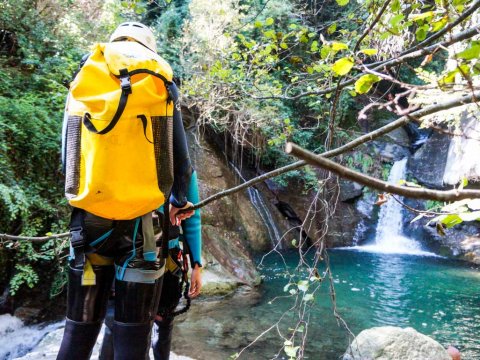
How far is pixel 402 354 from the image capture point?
154 inches

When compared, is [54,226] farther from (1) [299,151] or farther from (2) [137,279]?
(1) [299,151]

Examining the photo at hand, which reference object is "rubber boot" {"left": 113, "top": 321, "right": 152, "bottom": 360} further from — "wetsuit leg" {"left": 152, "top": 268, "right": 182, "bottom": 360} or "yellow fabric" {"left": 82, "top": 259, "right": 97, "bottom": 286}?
"wetsuit leg" {"left": 152, "top": 268, "right": 182, "bottom": 360}

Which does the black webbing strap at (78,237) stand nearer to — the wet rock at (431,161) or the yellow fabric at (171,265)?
the yellow fabric at (171,265)

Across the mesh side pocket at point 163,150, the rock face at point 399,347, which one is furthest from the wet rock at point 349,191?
the mesh side pocket at point 163,150

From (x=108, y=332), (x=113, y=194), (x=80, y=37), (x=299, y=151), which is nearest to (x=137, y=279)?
(x=113, y=194)

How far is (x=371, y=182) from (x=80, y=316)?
1411mm

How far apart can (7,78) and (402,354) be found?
6.08 metres

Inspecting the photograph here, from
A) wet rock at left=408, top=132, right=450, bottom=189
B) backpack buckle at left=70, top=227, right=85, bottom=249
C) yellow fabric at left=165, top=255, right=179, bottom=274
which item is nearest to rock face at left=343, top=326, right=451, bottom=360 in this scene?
yellow fabric at left=165, top=255, right=179, bottom=274

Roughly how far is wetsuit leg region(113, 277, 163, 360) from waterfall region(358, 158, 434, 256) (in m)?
11.2

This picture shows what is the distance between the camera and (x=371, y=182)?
0.52 metres

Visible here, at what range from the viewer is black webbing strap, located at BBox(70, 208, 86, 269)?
1453 millimetres

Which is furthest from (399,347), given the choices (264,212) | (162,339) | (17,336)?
(264,212)

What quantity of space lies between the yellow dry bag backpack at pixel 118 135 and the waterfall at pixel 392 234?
445 inches

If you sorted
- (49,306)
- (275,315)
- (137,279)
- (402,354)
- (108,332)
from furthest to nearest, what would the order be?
1. (275,315)
2. (49,306)
3. (402,354)
4. (108,332)
5. (137,279)
